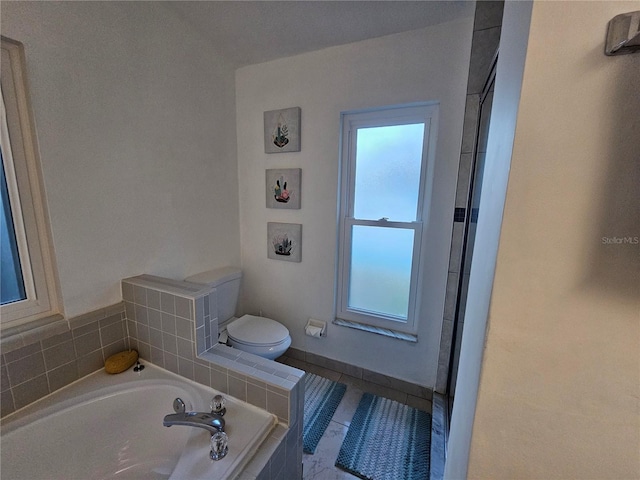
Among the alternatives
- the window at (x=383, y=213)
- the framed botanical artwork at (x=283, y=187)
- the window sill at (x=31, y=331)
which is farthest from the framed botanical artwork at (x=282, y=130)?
the window sill at (x=31, y=331)

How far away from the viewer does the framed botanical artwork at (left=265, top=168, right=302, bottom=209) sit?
1.93m

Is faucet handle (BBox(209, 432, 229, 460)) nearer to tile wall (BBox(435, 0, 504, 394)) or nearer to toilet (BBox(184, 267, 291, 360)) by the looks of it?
toilet (BBox(184, 267, 291, 360))

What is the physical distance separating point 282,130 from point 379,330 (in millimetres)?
1666

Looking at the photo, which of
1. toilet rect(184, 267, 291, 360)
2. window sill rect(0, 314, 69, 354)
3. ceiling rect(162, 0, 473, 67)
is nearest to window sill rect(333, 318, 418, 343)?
toilet rect(184, 267, 291, 360)

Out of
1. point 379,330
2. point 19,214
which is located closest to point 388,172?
point 379,330

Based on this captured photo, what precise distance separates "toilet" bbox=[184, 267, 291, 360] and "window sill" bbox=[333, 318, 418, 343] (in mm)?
427

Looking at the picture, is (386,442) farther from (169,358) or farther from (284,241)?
(284,241)

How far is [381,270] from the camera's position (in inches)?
73.7

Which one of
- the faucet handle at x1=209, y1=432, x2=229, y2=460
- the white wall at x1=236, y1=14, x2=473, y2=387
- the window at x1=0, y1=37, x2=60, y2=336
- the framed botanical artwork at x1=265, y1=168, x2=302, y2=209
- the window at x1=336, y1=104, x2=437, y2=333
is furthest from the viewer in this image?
the framed botanical artwork at x1=265, y1=168, x2=302, y2=209

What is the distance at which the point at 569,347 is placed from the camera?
0.38 meters

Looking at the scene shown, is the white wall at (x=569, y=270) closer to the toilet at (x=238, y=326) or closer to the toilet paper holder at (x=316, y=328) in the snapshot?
the toilet at (x=238, y=326)

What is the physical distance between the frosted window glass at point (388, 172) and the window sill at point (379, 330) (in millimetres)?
818

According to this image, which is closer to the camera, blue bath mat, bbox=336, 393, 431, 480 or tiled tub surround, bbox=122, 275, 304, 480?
tiled tub surround, bbox=122, 275, 304, 480

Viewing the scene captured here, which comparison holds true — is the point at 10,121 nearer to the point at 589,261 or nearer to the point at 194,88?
the point at 194,88
